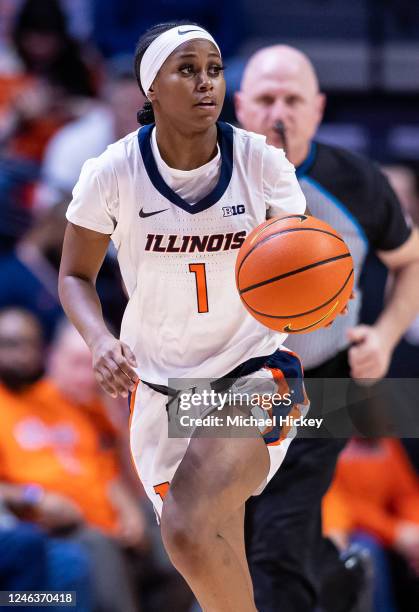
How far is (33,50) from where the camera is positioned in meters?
7.95

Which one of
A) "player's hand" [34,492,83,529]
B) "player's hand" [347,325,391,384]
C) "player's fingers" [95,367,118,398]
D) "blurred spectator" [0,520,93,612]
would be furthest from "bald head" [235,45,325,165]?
"player's hand" [34,492,83,529]

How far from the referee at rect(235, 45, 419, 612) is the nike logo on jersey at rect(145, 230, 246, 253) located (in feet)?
3.53

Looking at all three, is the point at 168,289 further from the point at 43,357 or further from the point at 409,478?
the point at 409,478

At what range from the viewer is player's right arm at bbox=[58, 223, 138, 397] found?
3.40m

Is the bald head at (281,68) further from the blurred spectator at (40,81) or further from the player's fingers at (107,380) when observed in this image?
the blurred spectator at (40,81)

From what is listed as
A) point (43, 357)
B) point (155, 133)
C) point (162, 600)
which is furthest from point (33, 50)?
point (155, 133)

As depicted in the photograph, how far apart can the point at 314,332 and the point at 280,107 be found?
91 cm

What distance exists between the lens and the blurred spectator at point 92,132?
6508 millimetres

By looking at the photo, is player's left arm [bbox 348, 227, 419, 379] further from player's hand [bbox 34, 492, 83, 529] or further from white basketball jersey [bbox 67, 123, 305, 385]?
player's hand [bbox 34, 492, 83, 529]

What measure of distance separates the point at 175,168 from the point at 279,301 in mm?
553

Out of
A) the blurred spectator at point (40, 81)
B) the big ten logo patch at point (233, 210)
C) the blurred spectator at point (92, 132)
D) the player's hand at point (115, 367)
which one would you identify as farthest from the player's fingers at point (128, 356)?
the blurred spectator at point (40, 81)

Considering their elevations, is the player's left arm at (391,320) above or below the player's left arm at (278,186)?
below

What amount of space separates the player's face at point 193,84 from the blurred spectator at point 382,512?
11.3 feet

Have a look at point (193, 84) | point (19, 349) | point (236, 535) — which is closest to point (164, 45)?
point (193, 84)
